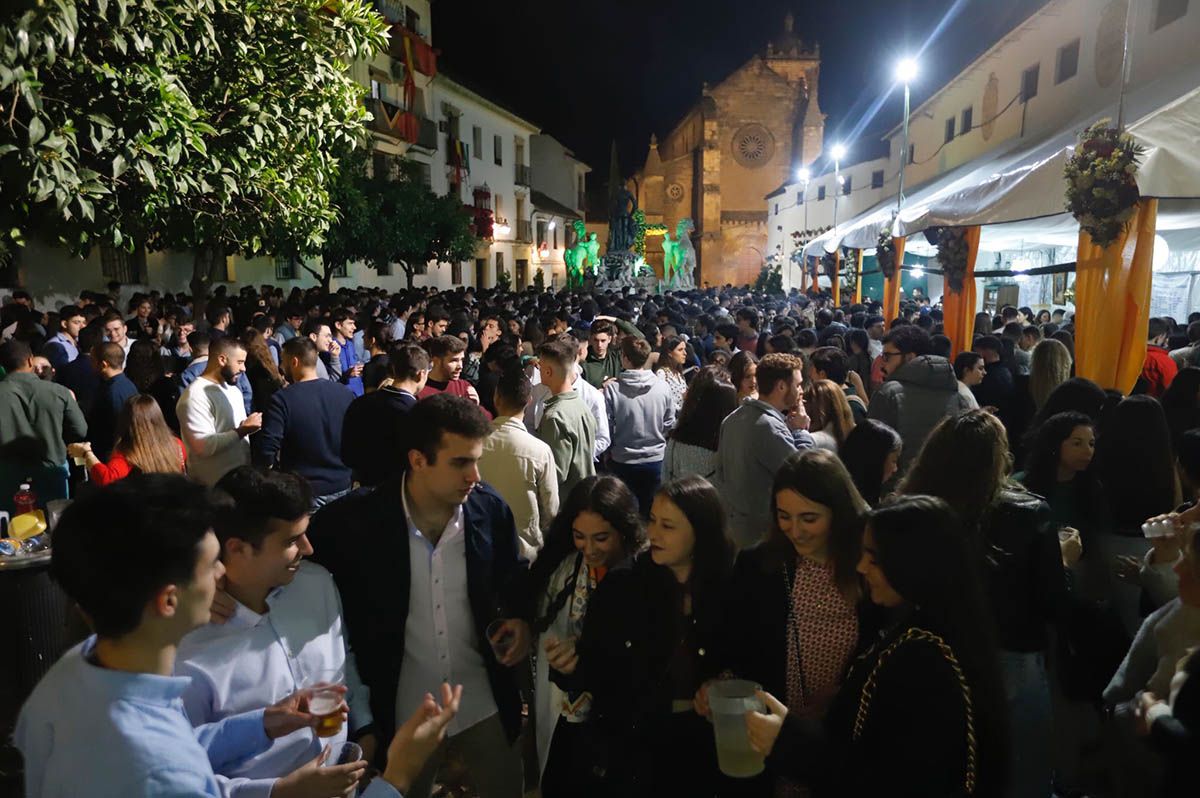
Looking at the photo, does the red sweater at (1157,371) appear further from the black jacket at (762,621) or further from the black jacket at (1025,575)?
the black jacket at (762,621)

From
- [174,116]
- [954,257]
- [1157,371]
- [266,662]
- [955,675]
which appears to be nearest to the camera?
[955,675]

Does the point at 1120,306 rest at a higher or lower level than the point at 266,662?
higher

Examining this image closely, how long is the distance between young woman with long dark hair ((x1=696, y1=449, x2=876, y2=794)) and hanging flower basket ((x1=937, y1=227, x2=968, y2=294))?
897cm

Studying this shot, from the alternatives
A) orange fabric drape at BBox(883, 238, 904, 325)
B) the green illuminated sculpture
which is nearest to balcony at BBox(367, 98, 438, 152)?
orange fabric drape at BBox(883, 238, 904, 325)

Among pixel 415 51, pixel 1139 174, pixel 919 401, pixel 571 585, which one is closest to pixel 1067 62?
pixel 1139 174

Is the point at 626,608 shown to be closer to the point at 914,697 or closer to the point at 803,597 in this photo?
the point at 803,597

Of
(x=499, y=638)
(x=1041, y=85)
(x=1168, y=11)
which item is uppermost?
(x=1041, y=85)

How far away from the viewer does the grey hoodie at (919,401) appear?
5.51 metres

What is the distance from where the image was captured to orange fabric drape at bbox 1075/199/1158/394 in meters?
6.34

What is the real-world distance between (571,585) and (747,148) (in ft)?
187

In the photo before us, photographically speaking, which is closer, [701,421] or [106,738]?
[106,738]

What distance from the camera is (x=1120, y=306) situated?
6.43 metres

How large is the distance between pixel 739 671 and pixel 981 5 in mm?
30412

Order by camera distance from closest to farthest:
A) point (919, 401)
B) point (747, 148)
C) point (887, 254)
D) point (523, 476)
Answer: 1. point (523, 476)
2. point (919, 401)
3. point (887, 254)
4. point (747, 148)
